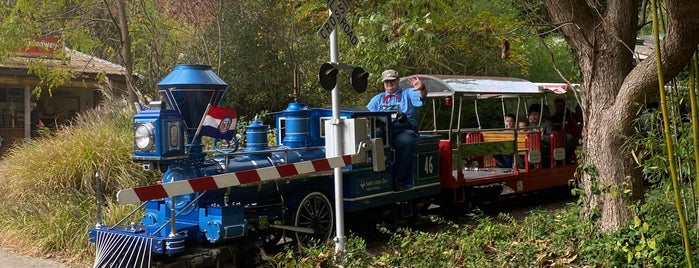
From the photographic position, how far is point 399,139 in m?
8.86

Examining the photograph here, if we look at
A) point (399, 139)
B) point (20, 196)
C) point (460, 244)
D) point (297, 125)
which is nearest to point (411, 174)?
point (399, 139)

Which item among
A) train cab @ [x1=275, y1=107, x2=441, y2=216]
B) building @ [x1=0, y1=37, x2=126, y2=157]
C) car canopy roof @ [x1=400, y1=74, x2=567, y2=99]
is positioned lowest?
train cab @ [x1=275, y1=107, x2=441, y2=216]

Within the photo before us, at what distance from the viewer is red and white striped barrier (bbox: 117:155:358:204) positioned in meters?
4.68

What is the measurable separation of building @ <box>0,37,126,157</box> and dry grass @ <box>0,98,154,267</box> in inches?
212

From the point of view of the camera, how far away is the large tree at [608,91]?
571cm

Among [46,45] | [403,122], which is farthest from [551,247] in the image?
[46,45]

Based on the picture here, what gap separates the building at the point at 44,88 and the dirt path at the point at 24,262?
753 cm

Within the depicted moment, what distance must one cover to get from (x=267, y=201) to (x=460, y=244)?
7.74 ft

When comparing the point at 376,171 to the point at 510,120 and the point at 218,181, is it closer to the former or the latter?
the point at 218,181

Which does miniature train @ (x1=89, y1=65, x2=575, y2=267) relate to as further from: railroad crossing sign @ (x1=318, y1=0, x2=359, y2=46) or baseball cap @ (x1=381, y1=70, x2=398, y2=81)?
railroad crossing sign @ (x1=318, y1=0, x2=359, y2=46)

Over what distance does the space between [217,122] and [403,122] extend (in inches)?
122

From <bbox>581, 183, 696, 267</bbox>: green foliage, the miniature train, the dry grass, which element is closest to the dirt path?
the dry grass

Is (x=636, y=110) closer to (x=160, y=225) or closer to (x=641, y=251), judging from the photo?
(x=641, y=251)

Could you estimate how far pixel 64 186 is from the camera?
9.04 meters
